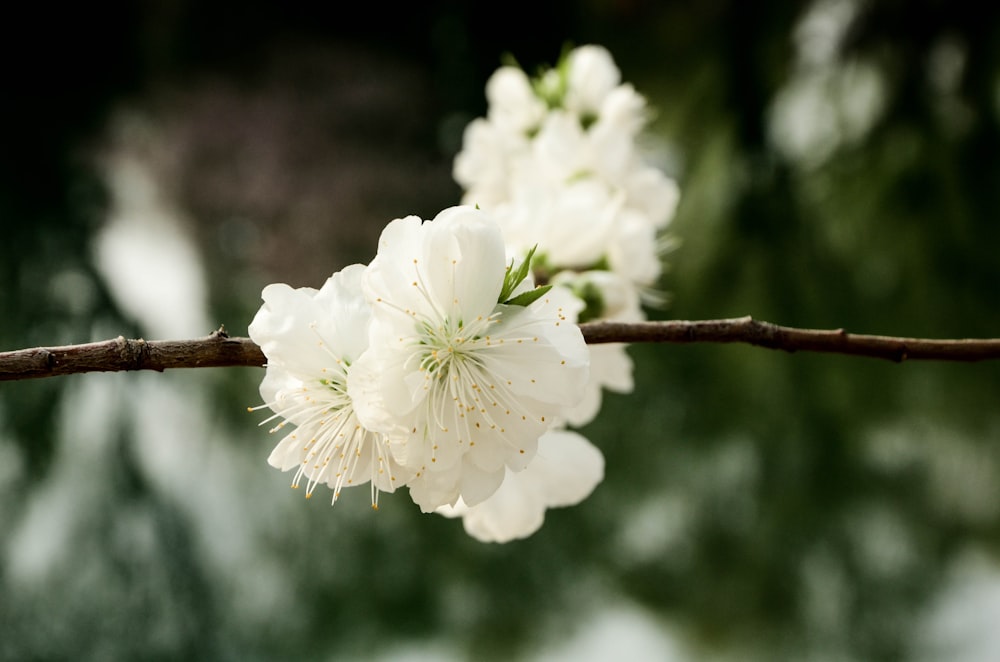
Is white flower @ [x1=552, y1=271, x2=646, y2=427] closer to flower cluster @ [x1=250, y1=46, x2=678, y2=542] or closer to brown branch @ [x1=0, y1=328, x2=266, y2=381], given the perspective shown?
flower cluster @ [x1=250, y1=46, x2=678, y2=542]

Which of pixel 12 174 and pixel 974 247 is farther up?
pixel 974 247

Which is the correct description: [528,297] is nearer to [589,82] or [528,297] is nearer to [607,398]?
[589,82]

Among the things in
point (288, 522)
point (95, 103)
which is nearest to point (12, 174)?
point (95, 103)

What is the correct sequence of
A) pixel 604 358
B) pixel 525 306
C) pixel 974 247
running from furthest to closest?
1. pixel 974 247
2. pixel 604 358
3. pixel 525 306

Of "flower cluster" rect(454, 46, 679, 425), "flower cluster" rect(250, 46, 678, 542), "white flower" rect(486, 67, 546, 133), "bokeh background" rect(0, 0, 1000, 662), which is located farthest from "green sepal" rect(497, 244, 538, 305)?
"bokeh background" rect(0, 0, 1000, 662)

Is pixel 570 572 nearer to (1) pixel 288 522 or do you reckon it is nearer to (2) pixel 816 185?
(1) pixel 288 522

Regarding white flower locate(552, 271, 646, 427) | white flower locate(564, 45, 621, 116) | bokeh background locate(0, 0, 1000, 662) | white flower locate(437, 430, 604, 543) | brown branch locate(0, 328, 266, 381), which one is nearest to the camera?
brown branch locate(0, 328, 266, 381)
